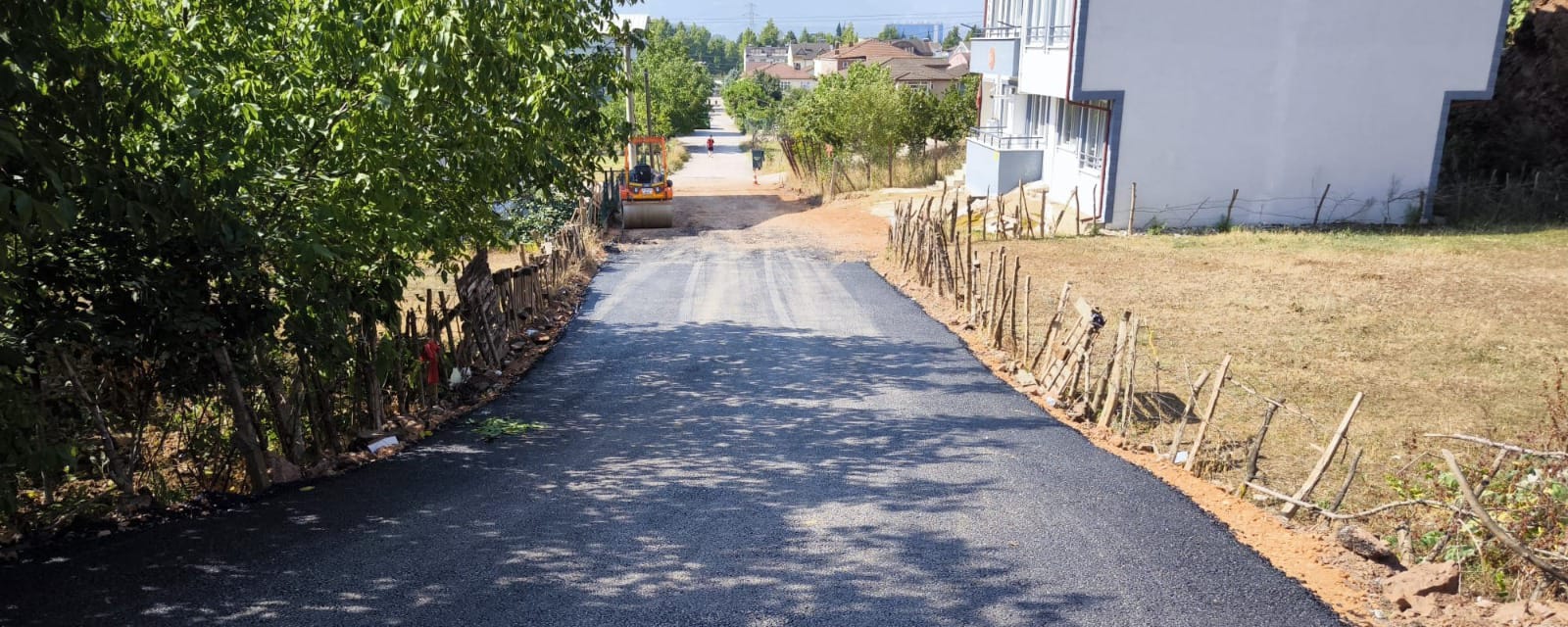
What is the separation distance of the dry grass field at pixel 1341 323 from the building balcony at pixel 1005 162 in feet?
19.1

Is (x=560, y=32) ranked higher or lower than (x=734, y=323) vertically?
higher

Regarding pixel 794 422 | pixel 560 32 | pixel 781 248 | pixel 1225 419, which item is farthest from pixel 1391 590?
pixel 781 248

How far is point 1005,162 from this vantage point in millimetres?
26266

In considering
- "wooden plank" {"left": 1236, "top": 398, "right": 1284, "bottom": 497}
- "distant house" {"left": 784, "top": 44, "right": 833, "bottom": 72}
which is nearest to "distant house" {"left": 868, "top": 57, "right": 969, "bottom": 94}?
"wooden plank" {"left": 1236, "top": 398, "right": 1284, "bottom": 497}

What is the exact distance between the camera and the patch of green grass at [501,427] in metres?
8.82

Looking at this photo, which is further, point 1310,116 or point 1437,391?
point 1310,116

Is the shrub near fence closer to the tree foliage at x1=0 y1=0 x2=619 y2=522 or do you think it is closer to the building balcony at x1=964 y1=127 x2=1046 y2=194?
the tree foliage at x1=0 y1=0 x2=619 y2=522

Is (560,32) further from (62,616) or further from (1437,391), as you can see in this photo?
(1437,391)

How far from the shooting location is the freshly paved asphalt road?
536 cm

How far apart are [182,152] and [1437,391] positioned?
11.4 m

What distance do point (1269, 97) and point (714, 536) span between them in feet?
65.5

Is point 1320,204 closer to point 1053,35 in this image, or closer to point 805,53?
point 1053,35

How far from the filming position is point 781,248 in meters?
22.6

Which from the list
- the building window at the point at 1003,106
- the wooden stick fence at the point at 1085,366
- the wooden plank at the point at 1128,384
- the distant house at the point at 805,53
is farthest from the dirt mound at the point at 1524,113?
the distant house at the point at 805,53
